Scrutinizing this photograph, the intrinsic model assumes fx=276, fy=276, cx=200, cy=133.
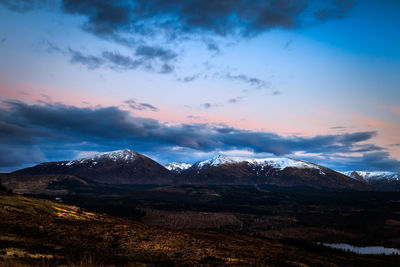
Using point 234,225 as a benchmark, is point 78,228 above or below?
above

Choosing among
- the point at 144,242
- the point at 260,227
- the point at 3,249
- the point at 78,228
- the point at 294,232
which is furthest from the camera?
the point at 260,227

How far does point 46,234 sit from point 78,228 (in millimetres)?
5169

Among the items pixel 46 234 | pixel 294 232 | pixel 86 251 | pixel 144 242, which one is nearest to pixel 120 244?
pixel 144 242

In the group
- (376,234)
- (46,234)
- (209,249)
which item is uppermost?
(46,234)

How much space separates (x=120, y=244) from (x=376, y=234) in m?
193

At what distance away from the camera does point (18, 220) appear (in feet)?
104

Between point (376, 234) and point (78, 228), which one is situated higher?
point (78, 228)

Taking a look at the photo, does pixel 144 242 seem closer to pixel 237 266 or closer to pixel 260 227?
pixel 237 266

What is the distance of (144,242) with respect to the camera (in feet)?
101

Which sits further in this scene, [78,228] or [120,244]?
[78,228]

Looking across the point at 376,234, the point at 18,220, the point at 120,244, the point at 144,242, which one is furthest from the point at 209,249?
the point at 376,234

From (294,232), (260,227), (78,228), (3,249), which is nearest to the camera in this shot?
(3,249)

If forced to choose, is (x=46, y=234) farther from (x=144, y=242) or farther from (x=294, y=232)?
(x=294, y=232)

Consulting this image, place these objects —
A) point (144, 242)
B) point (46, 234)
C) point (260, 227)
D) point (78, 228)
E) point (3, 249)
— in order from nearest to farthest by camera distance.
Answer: point (3, 249), point (46, 234), point (144, 242), point (78, 228), point (260, 227)
